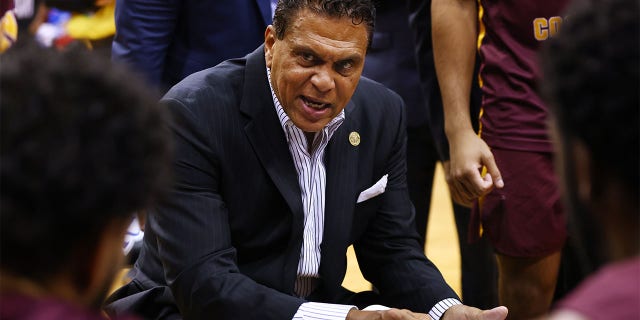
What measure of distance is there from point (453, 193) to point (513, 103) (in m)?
0.29

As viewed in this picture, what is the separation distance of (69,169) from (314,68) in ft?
4.66

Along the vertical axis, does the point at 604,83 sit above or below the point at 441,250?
above

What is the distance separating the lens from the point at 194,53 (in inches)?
121

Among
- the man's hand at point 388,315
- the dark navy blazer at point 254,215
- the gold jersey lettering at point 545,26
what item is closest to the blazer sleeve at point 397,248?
the dark navy blazer at point 254,215

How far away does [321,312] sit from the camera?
2.29m

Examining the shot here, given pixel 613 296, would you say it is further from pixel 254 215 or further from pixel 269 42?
pixel 269 42

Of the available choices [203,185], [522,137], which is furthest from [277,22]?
[522,137]

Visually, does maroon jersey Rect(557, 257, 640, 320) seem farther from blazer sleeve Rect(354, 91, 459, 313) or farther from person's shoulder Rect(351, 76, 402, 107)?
person's shoulder Rect(351, 76, 402, 107)

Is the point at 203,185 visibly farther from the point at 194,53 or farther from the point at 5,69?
the point at 5,69

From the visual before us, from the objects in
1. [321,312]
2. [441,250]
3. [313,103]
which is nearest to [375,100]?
[313,103]

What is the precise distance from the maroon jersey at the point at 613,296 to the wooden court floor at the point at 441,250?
2.65 metres

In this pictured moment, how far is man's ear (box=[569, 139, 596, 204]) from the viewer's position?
1.15 meters

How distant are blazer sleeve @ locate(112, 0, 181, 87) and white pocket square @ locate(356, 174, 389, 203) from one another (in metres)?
0.77

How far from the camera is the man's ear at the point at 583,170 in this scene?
1146 millimetres
